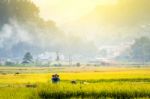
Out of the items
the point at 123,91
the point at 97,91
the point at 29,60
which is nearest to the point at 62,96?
the point at 97,91

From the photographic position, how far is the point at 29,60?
168 metres

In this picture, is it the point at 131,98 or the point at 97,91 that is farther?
the point at 97,91

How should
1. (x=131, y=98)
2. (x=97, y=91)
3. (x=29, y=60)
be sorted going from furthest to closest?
(x=29, y=60), (x=97, y=91), (x=131, y=98)

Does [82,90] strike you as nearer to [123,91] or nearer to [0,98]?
[123,91]

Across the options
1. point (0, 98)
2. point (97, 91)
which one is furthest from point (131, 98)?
point (0, 98)

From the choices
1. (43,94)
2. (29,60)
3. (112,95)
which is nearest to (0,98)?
(43,94)

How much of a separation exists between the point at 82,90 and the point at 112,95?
2.07m

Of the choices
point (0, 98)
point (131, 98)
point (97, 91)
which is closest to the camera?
point (0, 98)

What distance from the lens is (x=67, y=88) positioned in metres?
21.4

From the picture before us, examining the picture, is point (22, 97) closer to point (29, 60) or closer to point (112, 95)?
point (112, 95)

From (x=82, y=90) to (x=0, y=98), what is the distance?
581 cm

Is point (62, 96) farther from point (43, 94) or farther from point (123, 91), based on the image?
point (123, 91)

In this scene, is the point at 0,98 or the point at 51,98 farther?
the point at 51,98

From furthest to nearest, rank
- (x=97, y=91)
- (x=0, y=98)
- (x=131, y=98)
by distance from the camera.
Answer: (x=97, y=91)
(x=131, y=98)
(x=0, y=98)
